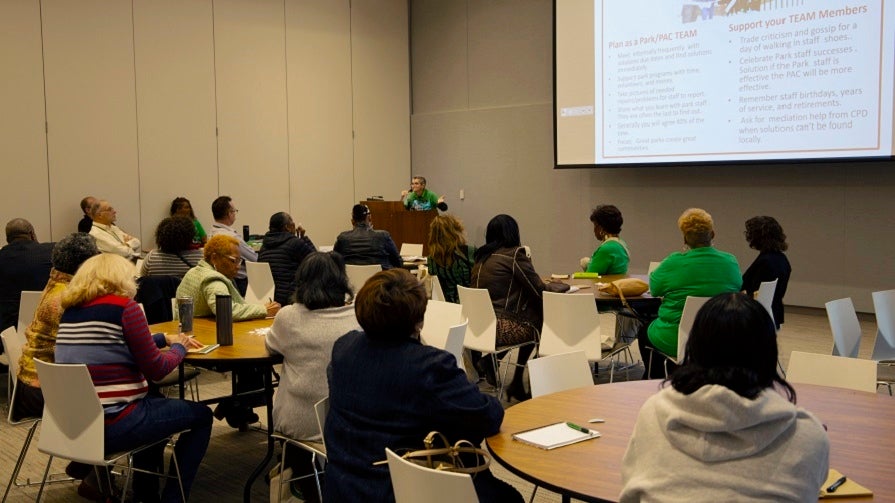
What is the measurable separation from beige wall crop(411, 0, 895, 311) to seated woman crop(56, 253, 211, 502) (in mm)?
7676

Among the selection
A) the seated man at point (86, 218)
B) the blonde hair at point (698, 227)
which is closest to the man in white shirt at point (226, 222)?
the seated man at point (86, 218)

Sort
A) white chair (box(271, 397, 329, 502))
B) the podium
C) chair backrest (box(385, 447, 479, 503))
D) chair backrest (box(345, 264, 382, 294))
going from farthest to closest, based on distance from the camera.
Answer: the podium
chair backrest (box(345, 264, 382, 294))
white chair (box(271, 397, 329, 502))
chair backrest (box(385, 447, 479, 503))

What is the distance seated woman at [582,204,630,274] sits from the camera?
6567 millimetres

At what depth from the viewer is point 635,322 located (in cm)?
650

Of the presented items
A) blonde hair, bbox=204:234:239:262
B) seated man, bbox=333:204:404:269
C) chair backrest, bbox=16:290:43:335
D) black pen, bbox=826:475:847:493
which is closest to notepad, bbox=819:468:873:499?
black pen, bbox=826:475:847:493

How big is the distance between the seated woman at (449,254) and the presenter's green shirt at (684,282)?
1742 mm

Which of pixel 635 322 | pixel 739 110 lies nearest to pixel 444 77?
pixel 739 110

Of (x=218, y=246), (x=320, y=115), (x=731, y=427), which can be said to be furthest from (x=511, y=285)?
(x=320, y=115)

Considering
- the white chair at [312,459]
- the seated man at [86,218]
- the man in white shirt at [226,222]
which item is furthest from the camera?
the seated man at [86,218]

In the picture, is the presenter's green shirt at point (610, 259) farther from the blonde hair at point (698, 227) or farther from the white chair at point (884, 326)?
the white chair at point (884, 326)

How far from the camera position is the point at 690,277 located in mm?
5152

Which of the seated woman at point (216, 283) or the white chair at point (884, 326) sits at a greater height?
the seated woman at point (216, 283)

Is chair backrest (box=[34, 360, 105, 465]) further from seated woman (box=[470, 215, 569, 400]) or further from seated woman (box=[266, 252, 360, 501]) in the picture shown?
seated woman (box=[470, 215, 569, 400])

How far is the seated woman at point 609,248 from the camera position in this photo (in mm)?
6567
